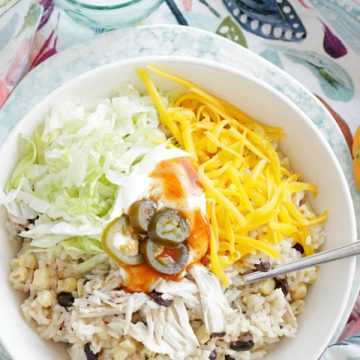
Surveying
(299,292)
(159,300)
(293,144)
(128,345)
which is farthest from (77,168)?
(299,292)

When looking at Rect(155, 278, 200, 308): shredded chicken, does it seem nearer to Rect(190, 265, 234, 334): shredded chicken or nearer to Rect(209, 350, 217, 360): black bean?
Rect(190, 265, 234, 334): shredded chicken

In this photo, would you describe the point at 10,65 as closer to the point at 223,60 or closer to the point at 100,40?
the point at 100,40

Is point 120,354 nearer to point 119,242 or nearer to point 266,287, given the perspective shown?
point 119,242

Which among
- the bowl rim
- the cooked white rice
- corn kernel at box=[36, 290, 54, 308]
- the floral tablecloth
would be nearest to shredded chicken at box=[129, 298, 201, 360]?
the cooked white rice

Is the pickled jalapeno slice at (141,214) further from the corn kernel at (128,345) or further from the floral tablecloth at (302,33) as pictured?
the floral tablecloth at (302,33)

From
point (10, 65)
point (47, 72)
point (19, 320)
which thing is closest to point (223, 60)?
point (47, 72)

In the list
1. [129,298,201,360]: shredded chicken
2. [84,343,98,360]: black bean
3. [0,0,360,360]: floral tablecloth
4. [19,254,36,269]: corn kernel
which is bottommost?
[84,343,98,360]: black bean
